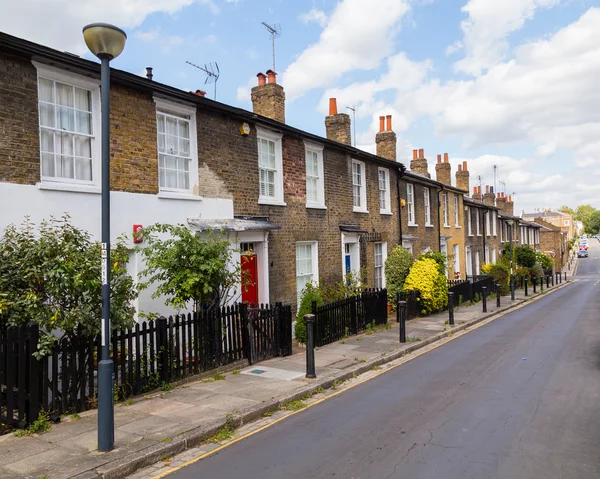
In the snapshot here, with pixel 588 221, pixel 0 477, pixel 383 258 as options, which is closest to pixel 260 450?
pixel 0 477

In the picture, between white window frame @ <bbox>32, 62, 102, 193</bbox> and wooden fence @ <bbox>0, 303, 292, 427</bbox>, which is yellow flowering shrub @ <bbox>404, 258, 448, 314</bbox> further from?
white window frame @ <bbox>32, 62, 102, 193</bbox>

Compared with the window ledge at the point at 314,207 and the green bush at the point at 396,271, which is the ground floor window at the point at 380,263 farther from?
the window ledge at the point at 314,207

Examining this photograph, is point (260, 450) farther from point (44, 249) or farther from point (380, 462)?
point (44, 249)

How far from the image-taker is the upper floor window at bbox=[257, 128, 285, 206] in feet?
45.1

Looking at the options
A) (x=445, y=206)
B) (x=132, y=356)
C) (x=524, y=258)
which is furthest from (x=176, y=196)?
(x=524, y=258)

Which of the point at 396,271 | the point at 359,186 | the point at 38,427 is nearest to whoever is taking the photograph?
the point at 38,427

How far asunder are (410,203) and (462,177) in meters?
17.4

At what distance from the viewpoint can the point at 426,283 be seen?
17922 millimetres

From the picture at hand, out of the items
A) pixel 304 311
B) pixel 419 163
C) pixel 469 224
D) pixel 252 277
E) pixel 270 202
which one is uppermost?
pixel 419 163

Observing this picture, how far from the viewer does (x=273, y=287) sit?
13734 millimetres

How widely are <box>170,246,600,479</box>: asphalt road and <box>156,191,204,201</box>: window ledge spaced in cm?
556

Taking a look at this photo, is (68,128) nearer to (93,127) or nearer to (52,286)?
(93,127)

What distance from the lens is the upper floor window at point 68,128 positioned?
8773 millimetres

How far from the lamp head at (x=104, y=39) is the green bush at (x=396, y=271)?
14.2m
